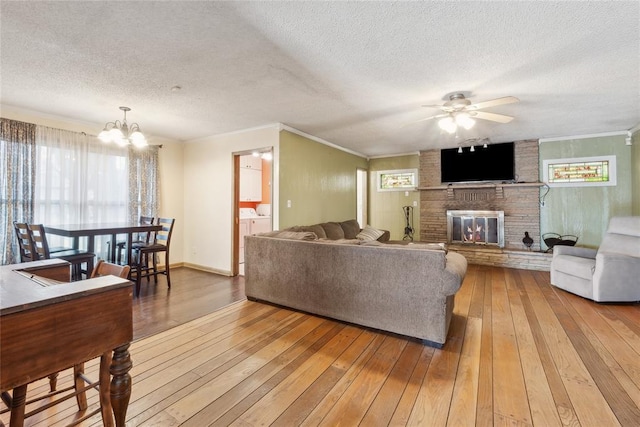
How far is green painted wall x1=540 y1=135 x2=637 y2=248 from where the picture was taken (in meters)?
4.97

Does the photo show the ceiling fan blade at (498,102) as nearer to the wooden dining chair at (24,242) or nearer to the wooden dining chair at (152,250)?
the wooden dining chair at (152,250)

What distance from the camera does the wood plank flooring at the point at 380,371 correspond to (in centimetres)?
165

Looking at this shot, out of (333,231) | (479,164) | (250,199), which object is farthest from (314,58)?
(479,164)

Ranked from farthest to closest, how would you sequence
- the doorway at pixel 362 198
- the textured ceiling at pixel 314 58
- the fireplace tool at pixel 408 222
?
the doorway at pixel 362 198, the fireplace tool at pixel 408 222, the textured ceiling at pixel 314 58

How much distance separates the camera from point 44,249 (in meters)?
2.98

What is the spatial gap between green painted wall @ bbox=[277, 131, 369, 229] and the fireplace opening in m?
2.27

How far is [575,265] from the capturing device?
3.74 m

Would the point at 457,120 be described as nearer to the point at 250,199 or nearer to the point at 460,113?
the point at 460,113

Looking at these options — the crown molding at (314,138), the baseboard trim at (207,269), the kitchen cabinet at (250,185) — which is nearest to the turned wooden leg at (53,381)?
the baseboard trim at (207,269)

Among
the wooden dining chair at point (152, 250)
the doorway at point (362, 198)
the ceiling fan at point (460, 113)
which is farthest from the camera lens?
the doorway at point (362, 198)

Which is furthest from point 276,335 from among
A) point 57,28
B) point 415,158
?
point 415,158

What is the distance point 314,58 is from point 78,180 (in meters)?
4.12

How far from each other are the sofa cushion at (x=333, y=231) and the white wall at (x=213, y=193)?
1.11m

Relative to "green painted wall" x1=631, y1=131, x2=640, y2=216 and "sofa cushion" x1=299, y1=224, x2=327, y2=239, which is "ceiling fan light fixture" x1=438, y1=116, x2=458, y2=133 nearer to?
"sofa cushion" x1=299, y1=224, x2=327, y2=239
